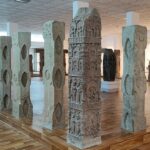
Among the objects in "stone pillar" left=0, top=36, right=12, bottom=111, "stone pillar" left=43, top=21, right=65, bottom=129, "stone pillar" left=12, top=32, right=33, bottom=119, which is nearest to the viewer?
"stone pillar" left=43, top=21, right=65, bottom=129

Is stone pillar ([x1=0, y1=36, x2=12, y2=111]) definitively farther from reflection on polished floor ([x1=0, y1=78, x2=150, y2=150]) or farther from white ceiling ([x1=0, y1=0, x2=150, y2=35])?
white ceiling ([x1=0, y1=0, x2=150, y2=35])

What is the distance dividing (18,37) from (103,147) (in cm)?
245

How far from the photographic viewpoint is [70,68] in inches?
120

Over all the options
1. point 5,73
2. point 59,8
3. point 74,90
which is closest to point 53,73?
point 74,90

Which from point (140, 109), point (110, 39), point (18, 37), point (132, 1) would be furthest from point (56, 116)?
point (110, 39)

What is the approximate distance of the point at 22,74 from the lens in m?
4.37

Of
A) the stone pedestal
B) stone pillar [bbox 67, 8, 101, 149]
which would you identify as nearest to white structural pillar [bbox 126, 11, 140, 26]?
the stone pedestal

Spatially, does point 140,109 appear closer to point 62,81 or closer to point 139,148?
point 139,148

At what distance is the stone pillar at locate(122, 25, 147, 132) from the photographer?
343 centimetres

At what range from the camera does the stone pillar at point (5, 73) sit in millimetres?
4902

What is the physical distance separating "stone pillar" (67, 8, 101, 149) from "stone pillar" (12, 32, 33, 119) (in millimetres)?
1539

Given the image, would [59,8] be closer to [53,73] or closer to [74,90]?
[53,73]

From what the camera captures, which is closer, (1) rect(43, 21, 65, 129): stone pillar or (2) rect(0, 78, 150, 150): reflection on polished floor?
(2) rect(0, 78, 150, 150): reflection on polished floor

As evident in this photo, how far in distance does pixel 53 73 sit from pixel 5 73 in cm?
178
